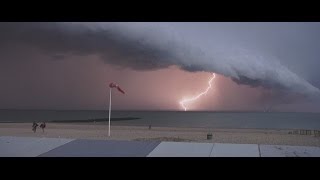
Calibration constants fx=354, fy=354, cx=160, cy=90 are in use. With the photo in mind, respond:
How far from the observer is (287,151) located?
575cm

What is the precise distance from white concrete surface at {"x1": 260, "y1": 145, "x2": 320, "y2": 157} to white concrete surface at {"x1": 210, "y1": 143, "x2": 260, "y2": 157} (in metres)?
0.14

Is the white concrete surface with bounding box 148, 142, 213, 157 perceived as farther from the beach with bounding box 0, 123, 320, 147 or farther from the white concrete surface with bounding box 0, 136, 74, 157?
the beach with bounding box 0, 123, 320, 147

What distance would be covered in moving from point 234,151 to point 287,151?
894 millimetres

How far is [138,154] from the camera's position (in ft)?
17.6

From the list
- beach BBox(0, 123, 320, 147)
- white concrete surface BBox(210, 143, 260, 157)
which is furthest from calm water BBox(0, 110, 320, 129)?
white concrete surface BBox(210, 143, 260, 157)

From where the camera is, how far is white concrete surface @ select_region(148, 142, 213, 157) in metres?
5.36

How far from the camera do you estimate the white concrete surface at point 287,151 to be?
17.6ft

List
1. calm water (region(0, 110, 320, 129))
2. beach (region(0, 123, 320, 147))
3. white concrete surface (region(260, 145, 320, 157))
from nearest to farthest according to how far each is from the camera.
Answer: white concrete surface (region(260, 145, 320, 157))
beach (region(0, 123, 320, 147))
calm water (region(0, 110, 320, 129))

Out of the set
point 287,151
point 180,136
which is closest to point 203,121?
point 180,136

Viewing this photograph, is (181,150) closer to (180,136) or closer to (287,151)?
(287,151)

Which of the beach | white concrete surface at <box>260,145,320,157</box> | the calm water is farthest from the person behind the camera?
the calm water
